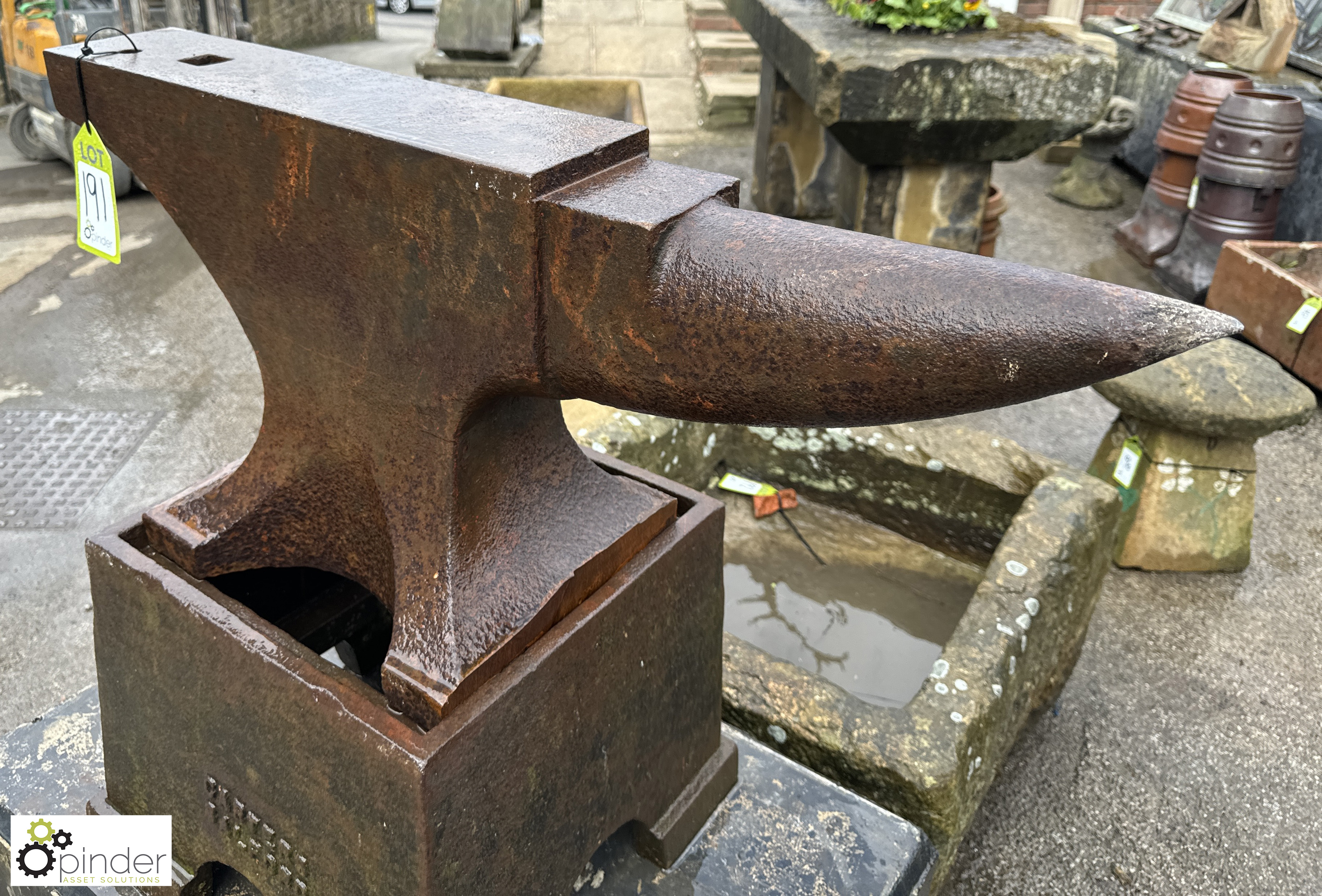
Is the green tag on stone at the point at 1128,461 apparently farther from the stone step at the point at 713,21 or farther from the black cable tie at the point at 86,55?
the stone step at the point at 713,21

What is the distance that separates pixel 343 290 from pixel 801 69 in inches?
111

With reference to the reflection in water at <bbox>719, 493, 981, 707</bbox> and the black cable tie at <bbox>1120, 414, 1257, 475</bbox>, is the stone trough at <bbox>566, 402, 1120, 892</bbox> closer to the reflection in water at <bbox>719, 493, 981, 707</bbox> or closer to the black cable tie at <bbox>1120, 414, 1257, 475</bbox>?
the reflection in water at <bbox>719, 493, 981, 707</bbox>

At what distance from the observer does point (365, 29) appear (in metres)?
10.2

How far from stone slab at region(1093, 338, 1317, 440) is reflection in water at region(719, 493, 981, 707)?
2.28 feet

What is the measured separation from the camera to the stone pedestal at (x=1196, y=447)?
2.71 metres

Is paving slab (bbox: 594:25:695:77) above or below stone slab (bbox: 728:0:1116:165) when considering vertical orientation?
below

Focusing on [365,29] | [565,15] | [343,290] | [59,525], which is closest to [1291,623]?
[343,290]

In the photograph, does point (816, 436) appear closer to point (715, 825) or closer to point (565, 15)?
point (715, 825)

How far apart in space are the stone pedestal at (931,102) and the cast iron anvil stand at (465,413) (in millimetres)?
2267

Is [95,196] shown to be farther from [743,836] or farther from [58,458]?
[58,458]

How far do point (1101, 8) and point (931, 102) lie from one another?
5083 millimetres

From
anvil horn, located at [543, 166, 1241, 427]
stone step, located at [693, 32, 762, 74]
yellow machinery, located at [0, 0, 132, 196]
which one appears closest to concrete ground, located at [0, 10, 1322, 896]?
yellow machinery, located at [0, 0, 132, 196]

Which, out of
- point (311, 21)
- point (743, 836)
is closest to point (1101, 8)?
point (311, 21)

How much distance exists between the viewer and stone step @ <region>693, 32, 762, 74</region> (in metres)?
6.93
